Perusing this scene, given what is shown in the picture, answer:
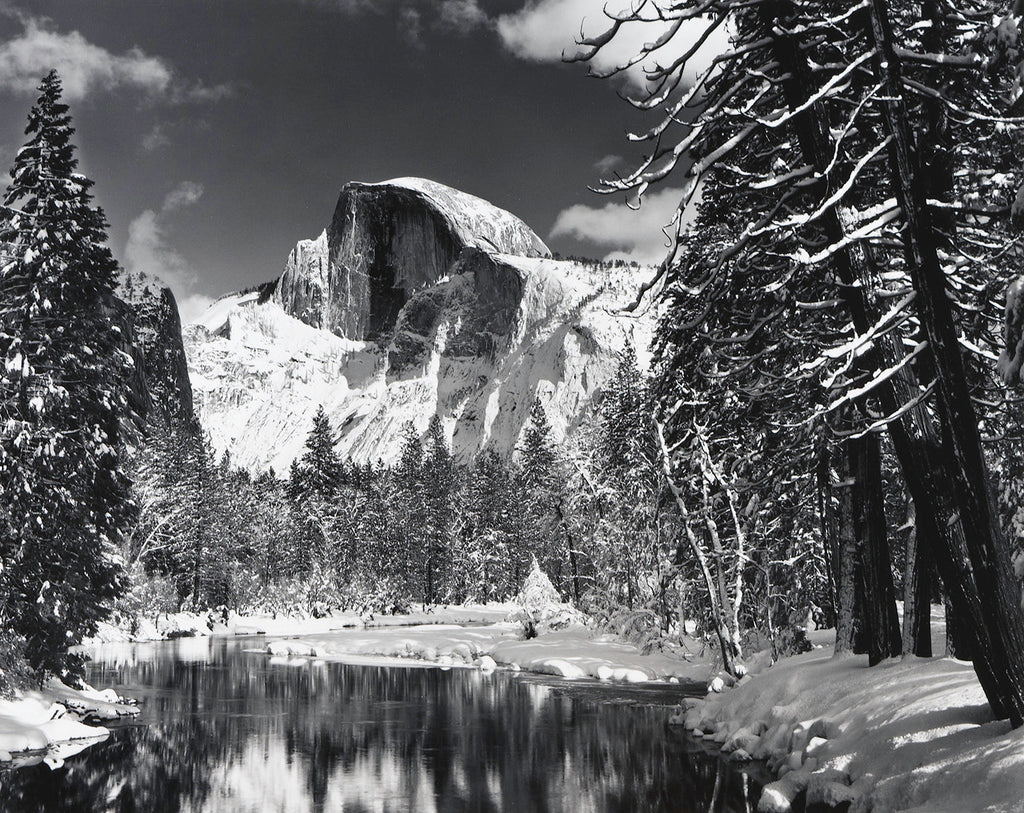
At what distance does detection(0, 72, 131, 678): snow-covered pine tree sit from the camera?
18391mm

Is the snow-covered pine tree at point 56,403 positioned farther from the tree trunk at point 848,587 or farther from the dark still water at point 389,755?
the tree trunk at point 848,587

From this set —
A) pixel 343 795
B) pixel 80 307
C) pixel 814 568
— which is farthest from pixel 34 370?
pixel 814 568

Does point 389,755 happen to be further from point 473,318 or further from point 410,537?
point 473,318

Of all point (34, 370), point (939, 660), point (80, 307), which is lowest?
point (939, 660)

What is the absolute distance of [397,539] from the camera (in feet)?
247

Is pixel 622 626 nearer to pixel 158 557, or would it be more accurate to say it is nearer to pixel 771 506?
pixel 771 506

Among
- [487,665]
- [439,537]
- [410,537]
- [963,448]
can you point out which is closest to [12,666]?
[963,448]

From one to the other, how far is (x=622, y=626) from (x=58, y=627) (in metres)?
24.0

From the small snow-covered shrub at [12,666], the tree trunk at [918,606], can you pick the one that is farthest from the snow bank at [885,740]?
the small snow-covered shrub at [12,666]

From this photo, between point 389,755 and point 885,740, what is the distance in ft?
34.9

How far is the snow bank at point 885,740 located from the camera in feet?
22.6

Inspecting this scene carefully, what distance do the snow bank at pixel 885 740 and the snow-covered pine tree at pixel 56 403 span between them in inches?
590

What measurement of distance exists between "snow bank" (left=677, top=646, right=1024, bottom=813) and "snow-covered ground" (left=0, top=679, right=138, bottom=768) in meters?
12.6

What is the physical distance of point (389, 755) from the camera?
16719mm
